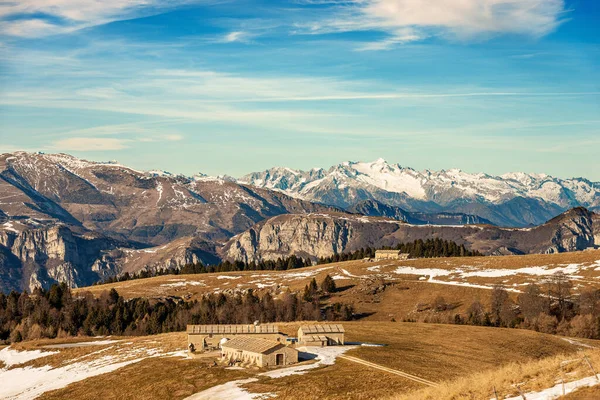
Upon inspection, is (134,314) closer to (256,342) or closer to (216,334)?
(216,334)

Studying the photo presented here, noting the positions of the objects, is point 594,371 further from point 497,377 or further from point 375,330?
point 375,330

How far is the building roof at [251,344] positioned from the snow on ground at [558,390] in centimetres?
3739

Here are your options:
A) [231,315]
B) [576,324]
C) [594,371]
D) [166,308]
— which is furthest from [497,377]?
[166,308]

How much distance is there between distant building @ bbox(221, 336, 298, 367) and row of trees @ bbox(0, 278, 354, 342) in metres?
66.7

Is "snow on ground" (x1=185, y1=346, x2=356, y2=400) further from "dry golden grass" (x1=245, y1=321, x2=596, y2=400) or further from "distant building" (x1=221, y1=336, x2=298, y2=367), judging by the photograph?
"distant building" (x1=221, y1=336, x2=298, y2=367)

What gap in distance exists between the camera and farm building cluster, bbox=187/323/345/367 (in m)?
69.8

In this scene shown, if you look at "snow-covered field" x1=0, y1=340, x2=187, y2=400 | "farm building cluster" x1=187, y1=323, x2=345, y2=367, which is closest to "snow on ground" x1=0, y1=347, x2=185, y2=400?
"snow-covered field" x1=0, y1=340, x2=187, y2=400

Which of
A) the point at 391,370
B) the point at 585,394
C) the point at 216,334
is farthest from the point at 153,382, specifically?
the point at 585,394

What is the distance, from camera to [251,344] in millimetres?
73625

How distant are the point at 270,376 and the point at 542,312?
3011 inches

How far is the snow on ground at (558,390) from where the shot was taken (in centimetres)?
3495

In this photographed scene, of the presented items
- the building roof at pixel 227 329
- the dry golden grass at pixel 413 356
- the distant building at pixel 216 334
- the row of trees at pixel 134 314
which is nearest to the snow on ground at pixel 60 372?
the distant building at pixel 216 334

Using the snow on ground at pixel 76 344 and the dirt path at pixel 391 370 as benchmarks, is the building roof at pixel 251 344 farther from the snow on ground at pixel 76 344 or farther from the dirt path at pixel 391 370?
the snow on ground at pixel 76 344

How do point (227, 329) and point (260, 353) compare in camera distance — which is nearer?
point (260, 353)
